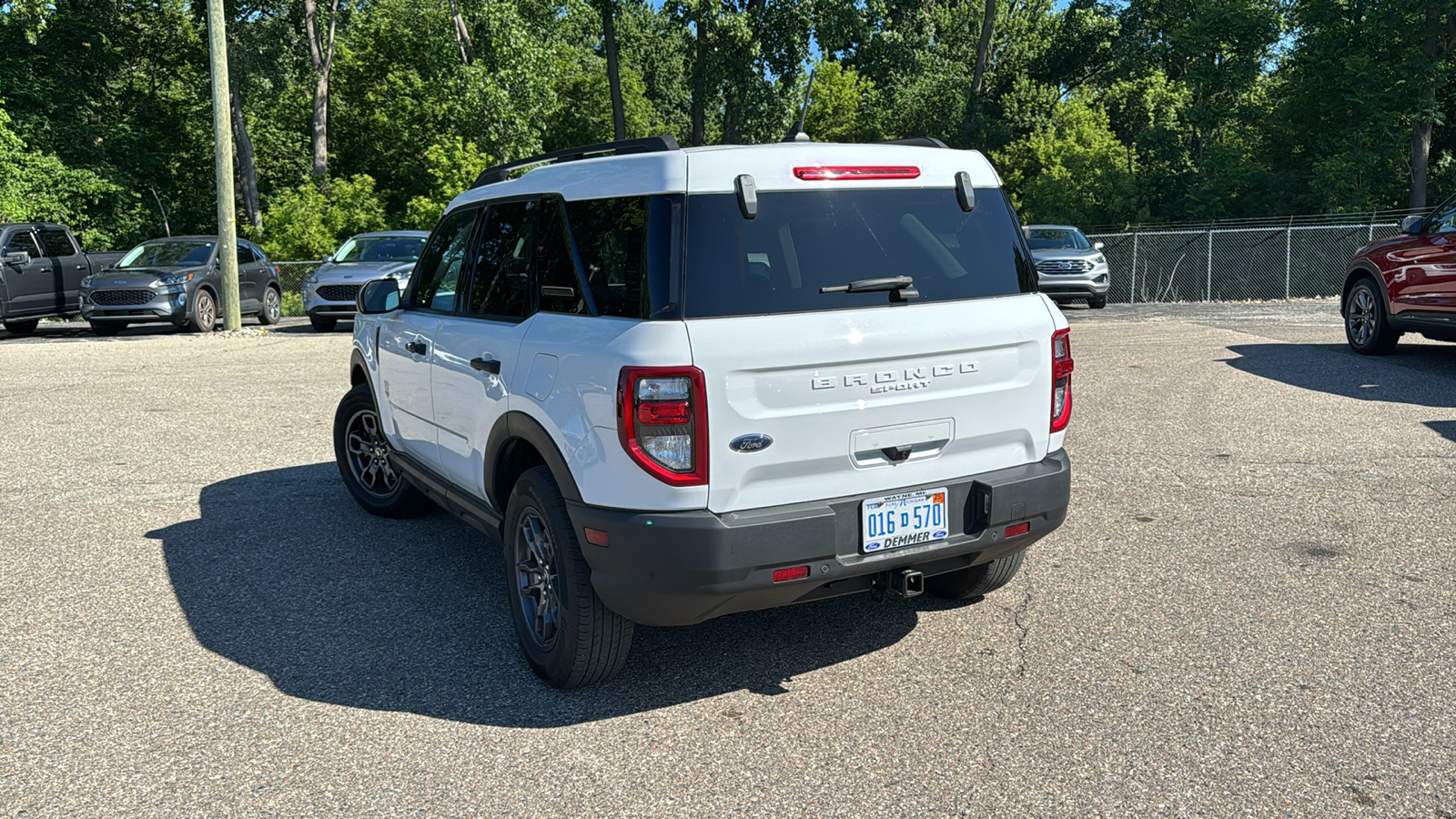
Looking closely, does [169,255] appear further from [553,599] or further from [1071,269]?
[553,599]

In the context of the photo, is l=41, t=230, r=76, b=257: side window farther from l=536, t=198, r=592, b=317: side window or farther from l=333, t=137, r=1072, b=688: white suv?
l=536, t=198, r=592, b=317: side window

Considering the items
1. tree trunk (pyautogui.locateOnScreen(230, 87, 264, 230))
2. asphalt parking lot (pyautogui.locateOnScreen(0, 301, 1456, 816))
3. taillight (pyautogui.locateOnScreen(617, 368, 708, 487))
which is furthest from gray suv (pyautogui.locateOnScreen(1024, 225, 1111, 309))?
tree trunk (pyautogui.locateOnScreen(230, 87, 264, 230))

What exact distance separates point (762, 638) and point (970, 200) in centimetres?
188

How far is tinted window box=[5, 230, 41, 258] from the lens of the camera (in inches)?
765

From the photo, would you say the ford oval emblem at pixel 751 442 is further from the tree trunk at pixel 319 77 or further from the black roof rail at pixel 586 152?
the tree trunk at pixel 319 77

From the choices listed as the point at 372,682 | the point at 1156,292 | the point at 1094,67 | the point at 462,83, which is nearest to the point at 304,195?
the point at 462,83

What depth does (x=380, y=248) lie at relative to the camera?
20.5 m

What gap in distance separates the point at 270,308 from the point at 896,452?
68.4 feet

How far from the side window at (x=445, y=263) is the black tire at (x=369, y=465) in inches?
39.5

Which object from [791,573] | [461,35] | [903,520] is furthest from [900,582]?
[461,35]

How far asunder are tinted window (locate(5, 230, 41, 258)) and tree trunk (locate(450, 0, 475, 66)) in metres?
20.9

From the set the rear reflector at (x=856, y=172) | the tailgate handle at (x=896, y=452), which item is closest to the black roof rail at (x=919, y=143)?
the rear reflector at (x=856, y=172)

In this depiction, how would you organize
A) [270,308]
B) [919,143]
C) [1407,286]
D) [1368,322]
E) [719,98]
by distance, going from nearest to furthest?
[919,143]
[1407,286]
[1368,322]
[270,308]
[719,98]

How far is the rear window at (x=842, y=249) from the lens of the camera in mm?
3742
